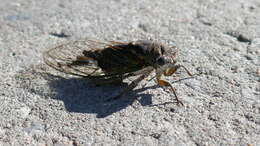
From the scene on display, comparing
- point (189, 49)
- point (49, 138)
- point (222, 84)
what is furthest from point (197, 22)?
point (49, 138)

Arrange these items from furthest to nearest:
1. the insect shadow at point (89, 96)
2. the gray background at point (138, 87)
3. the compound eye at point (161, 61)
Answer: the compound eye at point (161, 61), the insect shadow at point (89, 96), the gray background at point (138, 87)

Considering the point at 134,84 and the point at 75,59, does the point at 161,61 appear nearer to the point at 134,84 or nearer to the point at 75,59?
the point at 134,84

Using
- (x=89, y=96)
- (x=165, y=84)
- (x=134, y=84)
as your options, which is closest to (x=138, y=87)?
(x=134, y=84)

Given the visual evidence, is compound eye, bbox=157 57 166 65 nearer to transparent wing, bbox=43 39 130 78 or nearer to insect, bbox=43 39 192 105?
insect, bbox=43 39 192 105

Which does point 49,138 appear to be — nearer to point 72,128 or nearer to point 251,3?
point 72,128

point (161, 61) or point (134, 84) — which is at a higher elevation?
point (161, 61)

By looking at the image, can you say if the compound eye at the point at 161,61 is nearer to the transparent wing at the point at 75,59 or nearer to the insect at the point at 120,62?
the insect at the point at 120,62

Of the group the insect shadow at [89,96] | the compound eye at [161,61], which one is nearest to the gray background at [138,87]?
the insect shadow at [89,96]
